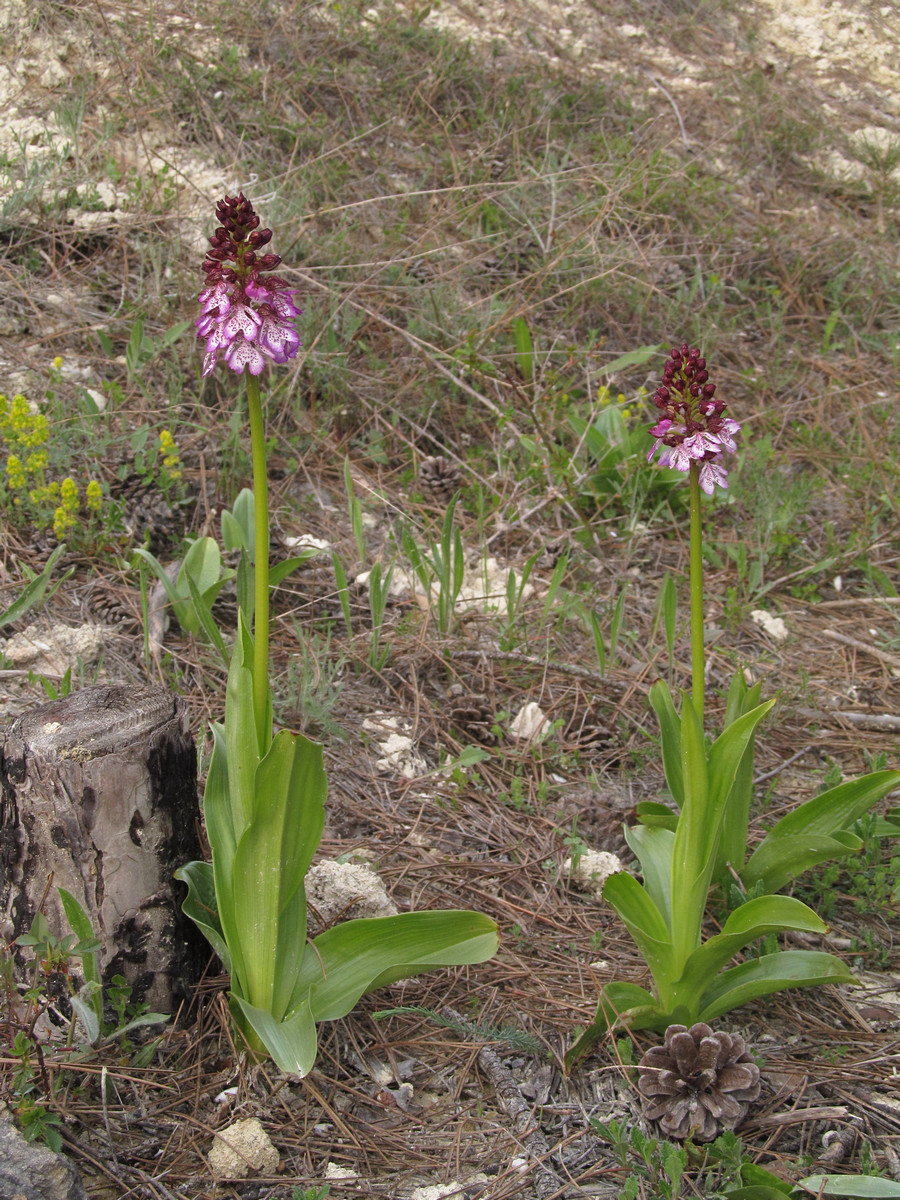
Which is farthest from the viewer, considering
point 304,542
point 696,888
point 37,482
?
point 304,542

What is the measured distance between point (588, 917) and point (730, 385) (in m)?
3.33

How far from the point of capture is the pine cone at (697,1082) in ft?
5.53

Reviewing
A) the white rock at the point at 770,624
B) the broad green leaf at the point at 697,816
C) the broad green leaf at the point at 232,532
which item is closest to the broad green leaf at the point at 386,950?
the broad green leaf at the point at 697,816

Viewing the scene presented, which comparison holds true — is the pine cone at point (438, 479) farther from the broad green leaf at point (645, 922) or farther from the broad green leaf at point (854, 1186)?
the broad green leaf at point (854, 1186)

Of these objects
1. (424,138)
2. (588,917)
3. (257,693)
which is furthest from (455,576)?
(424,138)

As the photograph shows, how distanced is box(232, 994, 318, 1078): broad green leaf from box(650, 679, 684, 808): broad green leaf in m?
0.97

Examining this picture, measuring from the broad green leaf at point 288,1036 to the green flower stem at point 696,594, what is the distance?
903 millimetres

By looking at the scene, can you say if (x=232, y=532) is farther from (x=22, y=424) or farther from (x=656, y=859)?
(x=656, y=859)

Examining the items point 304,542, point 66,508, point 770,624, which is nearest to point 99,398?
point 66,508

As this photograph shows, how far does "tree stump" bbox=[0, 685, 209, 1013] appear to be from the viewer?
168 centimetres

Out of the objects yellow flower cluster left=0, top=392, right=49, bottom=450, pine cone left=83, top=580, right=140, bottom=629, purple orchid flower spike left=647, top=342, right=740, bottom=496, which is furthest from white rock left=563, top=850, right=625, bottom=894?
yellow flower cluster left=0, top=392, right=49, bottom=450

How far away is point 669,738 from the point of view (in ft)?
7.12

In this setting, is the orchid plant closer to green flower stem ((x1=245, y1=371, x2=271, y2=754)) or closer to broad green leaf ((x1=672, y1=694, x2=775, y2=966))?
green flower stem ((x1=245, y1=371, x2=271, y2=754))

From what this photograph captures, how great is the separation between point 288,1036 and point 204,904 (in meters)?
0.35
